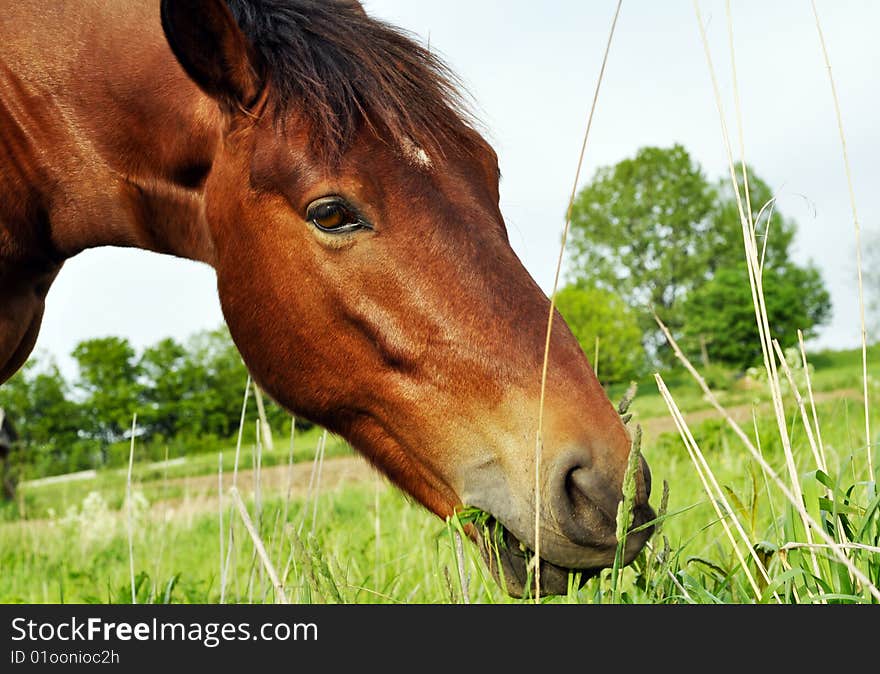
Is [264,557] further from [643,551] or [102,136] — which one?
[102,136]

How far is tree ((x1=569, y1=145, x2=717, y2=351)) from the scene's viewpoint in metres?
36.5

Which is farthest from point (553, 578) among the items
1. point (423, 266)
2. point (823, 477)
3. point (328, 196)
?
point (328, 196)

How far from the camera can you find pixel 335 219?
6.46ft

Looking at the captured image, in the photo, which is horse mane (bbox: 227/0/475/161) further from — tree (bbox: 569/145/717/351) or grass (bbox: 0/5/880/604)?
tree (bbox: 569/145/717/351)

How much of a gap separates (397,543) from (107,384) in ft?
63.2

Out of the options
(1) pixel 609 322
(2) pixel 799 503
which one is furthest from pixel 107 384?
(2) pixel 799 503

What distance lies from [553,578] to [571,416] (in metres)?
0.38

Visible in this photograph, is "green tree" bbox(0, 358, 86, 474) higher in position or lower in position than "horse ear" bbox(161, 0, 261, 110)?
higher

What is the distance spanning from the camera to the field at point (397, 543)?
5.40ft

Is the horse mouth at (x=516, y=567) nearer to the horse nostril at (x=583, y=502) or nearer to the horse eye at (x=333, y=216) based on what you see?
the horse nostril at (x=583, y=502)

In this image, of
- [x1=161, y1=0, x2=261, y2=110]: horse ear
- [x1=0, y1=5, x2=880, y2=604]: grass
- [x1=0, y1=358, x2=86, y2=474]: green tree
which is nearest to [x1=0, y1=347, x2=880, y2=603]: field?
[x1=0, y1=5, x2=880, y2=604]: grass

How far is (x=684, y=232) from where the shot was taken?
3741cm

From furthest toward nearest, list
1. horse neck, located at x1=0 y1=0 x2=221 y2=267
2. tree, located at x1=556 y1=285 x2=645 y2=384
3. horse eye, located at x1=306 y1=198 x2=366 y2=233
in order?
tree, located at x1=556 y1=285 x2=645 y2=384
horse neck, located at x1=0 y1=0 x2=221 y2=267
horse eye, located at x1=306 y1=198 x2=366 y2=233

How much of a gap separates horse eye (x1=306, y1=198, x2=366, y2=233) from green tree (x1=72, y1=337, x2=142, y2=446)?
66.4ft
